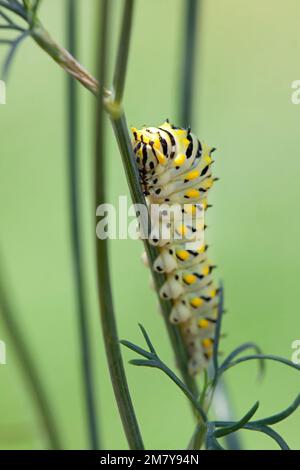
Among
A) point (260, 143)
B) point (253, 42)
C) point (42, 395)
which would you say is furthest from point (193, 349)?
point (253, 42)

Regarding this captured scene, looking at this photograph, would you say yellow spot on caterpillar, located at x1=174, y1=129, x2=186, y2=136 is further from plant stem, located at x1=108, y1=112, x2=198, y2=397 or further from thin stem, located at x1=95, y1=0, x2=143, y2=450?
thin stem, located at x1=95, y1=0, x2=143, y2=450

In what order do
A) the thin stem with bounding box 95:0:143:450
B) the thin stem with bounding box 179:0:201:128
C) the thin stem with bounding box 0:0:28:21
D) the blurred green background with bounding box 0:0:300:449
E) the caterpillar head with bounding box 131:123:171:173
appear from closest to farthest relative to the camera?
the thin stem with bounding box 95:0:143:450, the thin stem with bounding box 0:0:28:21, the caterpillar head with bounding box 131:123:171:173, the thin stem with bounding box 179:0:201:128, the blurred green background with bounding box 0:0:300:449

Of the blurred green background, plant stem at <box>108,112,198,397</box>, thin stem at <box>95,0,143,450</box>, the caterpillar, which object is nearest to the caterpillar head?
the caterpillar

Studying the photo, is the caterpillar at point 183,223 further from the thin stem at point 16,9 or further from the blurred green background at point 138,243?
the blurred green background at point 138,243

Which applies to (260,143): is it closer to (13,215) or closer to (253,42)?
(253,42)

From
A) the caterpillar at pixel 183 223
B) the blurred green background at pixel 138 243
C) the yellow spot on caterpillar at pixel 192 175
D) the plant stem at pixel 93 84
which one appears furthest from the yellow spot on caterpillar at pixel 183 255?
the blurred green background at pixel 138 243
